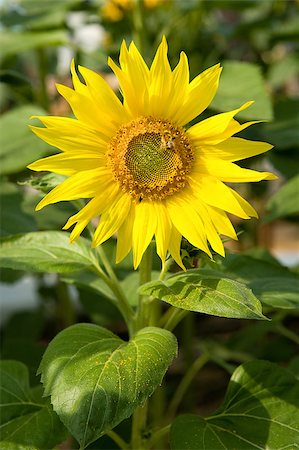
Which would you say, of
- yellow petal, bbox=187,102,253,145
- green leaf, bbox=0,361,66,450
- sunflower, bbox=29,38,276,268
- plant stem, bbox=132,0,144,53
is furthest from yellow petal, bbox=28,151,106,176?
plant stem, bbox=132,0,144,53

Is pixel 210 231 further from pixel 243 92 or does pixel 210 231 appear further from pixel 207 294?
pixel 243 92

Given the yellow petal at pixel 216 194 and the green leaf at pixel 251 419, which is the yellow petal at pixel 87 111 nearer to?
the yellow petal at pixel 216 194

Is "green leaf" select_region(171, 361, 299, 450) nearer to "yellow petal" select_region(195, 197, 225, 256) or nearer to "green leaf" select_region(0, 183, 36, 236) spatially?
"yellow petal" select_region(195, 197, 225, 256)

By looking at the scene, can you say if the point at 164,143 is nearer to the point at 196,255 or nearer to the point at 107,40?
the point at 196,255

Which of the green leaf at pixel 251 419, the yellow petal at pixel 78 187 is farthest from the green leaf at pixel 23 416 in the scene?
the yellow petal at pixel 78 187

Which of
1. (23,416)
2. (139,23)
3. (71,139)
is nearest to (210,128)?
(71,139)
